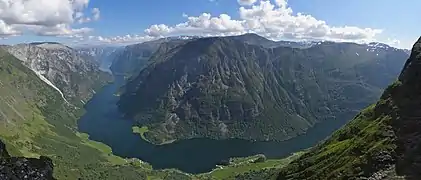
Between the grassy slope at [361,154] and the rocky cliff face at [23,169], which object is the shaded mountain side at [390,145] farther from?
the rocky cliff face at [23,169]

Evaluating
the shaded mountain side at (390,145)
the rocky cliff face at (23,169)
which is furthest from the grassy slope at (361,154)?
the rocky cliff face at (23,169)

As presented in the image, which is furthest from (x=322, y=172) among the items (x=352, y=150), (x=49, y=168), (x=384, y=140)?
(x=49, y=168)

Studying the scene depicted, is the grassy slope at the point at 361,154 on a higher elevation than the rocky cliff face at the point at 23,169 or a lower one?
lower

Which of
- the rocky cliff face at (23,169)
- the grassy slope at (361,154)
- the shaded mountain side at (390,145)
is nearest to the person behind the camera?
the rocky cliff face at (23,169)

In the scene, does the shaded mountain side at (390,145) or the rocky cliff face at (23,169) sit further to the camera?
the shaded mountain side at (390,145)

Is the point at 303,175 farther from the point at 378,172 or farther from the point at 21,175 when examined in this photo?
the point at 21,175

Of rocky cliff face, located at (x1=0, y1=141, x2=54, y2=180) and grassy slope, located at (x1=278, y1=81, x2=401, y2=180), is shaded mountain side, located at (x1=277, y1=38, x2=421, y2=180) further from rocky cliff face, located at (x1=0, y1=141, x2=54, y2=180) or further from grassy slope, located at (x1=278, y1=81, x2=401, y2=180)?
rocky cliff face, located at (x1=0, y1=141, x2=54, y2=180)

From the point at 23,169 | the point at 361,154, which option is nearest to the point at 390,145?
the point at 361,154

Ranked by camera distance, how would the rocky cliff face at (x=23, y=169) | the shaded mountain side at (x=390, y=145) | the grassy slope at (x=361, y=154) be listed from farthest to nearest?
the grassy slope at (x=361, y=154) < the shaded mountain side at (x=390, y=145) < the rocky cliff face at (x=23, y=169)
